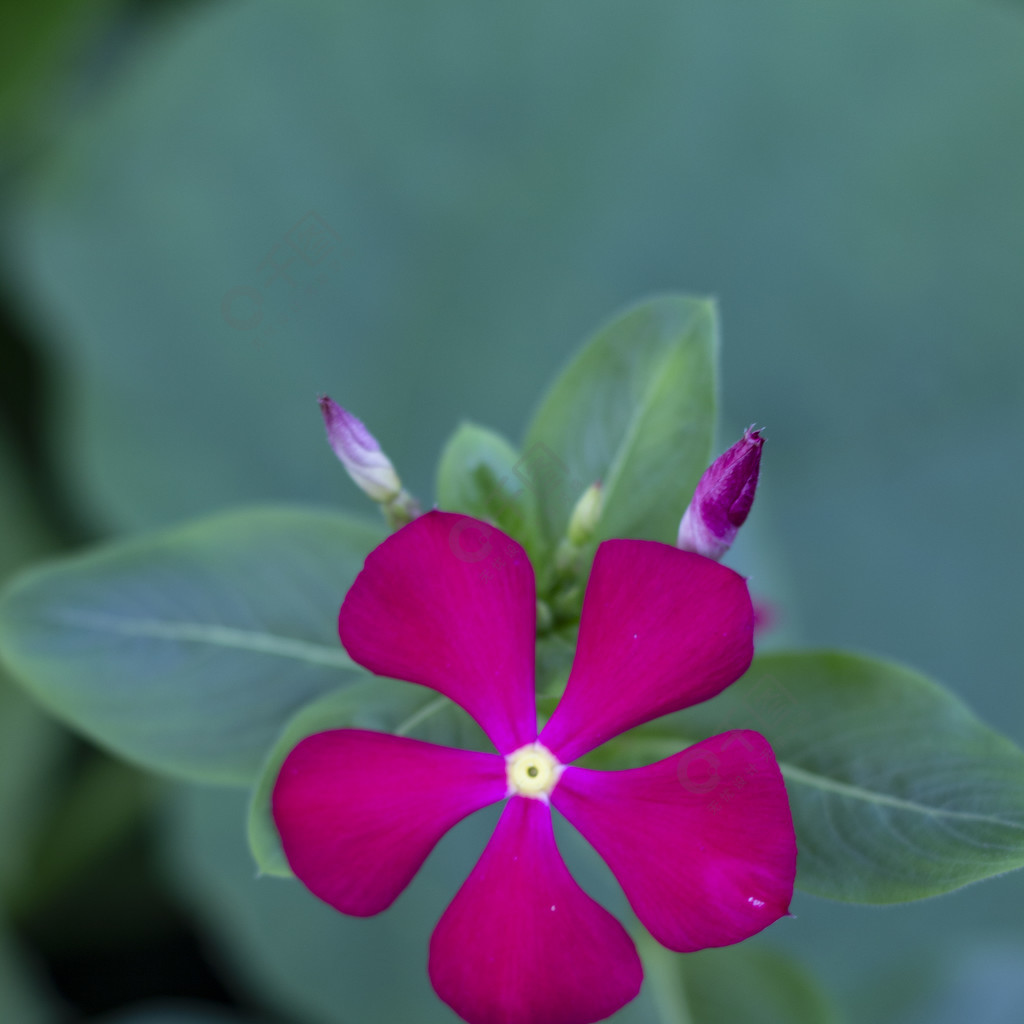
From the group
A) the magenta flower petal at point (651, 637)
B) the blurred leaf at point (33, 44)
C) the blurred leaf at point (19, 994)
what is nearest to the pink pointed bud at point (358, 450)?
the magenta flower petal at point (651, 637)

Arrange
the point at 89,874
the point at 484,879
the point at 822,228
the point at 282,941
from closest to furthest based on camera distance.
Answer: the point at 484,879 < the point at 282,941 < the point at 89,874 < the point at 822,228

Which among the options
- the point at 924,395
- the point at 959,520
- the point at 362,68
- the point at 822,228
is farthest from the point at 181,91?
the point at 959,520

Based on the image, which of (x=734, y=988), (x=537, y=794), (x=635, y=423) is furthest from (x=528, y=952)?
(x=734, y=988)

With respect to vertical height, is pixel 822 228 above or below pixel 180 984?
above

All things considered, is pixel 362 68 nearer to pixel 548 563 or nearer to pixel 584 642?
pixel 548 563

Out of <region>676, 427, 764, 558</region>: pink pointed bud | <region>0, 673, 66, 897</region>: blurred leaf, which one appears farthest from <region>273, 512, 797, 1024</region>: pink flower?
<region>0, 673, 66, 897</region>: blurred leaf

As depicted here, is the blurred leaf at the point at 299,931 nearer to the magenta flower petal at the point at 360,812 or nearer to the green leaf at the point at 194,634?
the green leaf at the point at 194,634

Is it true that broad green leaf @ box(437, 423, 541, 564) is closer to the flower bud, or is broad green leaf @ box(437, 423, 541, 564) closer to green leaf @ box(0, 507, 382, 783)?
the flower bud

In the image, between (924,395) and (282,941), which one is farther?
(924,395)

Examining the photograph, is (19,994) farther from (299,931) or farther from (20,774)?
(299,931)
